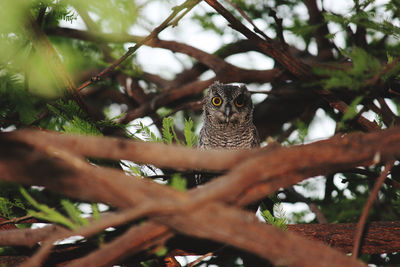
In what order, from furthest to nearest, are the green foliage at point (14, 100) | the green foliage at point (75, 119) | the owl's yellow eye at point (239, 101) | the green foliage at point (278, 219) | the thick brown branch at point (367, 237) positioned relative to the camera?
the owl's yellow eye at point (239, 101), the green foliage at point (14, 100), the thick brown branch at point (367, 237), the green foliage at point (278, 219), the green foliage at point (75, 119)

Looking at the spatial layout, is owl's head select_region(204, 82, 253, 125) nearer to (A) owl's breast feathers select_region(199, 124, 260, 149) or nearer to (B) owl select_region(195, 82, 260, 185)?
(B) owl select_region(195, 82, 260, 185)

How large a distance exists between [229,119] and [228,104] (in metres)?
0.22

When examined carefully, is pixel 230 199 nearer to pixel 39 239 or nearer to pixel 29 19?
pixel 39 239

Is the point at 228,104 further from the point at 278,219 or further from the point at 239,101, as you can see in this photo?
the point at 278,219

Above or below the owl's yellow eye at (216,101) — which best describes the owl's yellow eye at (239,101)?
below

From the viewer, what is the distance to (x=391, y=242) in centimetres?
290

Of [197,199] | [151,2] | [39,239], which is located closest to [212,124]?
[151,2]

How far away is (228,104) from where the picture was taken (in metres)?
4.84

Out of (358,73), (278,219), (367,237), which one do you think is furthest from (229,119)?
(358,73)

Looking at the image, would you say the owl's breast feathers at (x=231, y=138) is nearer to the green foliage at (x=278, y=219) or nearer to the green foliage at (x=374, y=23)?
the green foliage at (x=278, y=219)

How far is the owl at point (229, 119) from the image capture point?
4836mm

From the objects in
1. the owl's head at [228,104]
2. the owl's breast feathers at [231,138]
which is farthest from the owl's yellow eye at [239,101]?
the owl's breast feathers at [231,138]

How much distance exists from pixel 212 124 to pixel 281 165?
3.68m

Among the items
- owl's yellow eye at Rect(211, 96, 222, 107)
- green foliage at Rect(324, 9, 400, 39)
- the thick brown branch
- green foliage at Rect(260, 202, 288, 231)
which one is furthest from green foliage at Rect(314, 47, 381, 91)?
owl's yellow eye at Rect(211, 96, 222, 107)
